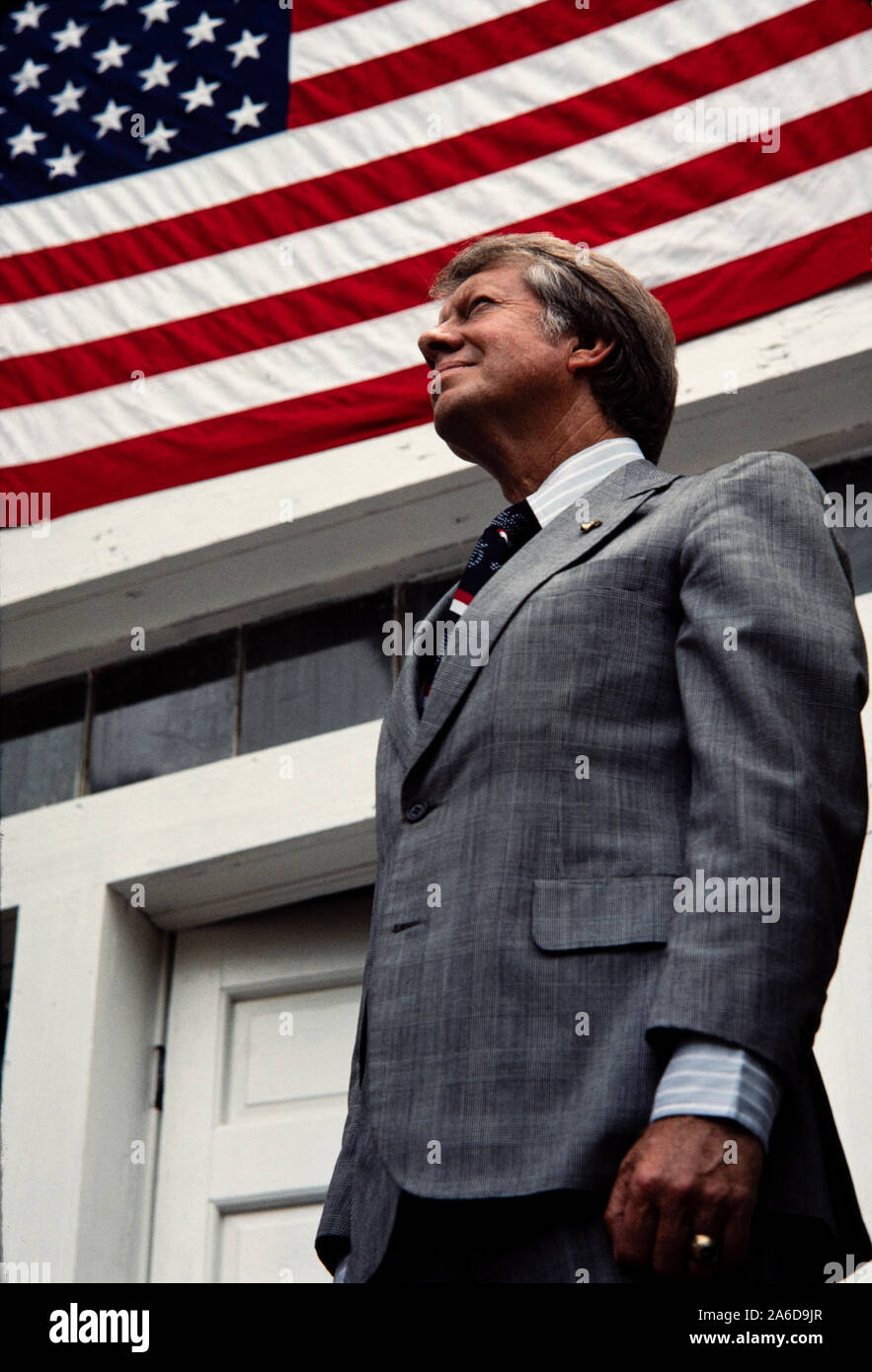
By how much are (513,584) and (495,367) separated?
43 centimetres

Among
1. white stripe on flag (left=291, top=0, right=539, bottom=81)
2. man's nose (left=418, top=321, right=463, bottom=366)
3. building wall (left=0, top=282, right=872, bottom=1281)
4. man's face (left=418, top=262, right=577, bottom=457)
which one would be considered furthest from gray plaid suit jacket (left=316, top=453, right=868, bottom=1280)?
white stripe on flag (left=291, top=0, right=539, bottom=81)

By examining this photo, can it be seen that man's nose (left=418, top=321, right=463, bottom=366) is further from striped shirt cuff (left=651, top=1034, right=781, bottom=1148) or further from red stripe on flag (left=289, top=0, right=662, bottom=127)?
red stripe on flag (left=289, top=0, right=662, bottom=127)

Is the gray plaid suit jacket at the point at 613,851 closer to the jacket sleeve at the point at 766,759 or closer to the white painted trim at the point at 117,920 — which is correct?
the jacket sleeve at the point at 766,759

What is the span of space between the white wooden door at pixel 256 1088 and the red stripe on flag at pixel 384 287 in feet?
4.16

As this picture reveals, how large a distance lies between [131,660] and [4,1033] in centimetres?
89

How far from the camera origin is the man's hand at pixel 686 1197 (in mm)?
1239

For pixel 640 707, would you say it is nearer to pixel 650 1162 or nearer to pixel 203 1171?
pixel 650 1162

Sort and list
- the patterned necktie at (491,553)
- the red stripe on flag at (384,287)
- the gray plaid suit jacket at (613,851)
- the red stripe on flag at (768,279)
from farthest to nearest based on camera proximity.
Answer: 1. the red stripe on flag at (384,287)
2. the red stripe on flag at (768,279)
3. the patterned necktie at (491,553)
4. the gray plaid suit jacket at (613,851)

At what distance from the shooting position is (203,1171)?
3344mm

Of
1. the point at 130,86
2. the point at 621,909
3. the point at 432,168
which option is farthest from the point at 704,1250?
the point at 130,86

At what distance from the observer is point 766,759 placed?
1.42m

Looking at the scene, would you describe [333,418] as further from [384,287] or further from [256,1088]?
[256,1088]

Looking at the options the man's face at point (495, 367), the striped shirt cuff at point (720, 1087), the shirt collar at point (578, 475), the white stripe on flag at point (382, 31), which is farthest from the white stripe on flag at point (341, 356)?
the striped shirt cuff at point (720, 1087)

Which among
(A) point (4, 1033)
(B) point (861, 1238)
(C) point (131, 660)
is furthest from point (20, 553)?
(B) point (861, 1238)
